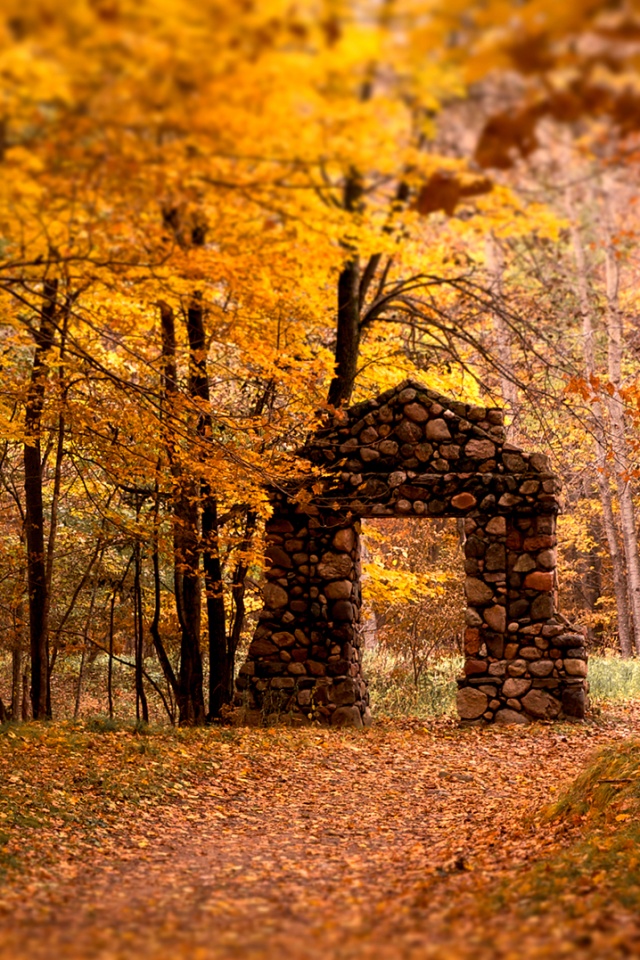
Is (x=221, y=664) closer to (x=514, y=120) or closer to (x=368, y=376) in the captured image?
(x=368, y=376)

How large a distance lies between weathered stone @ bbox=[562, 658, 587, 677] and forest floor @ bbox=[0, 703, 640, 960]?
0.71 meters

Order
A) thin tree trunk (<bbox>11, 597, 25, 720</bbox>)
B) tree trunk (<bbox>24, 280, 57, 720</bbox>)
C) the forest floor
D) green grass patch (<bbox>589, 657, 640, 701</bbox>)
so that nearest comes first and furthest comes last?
the forest floor → tree trunk (<bbox>24, 280, 57, 720</bbox>) → thin tree trunk (<bbox>11, 597, 25, 720</bbox>) → green grass patch (<bbox>589, 657, 640, 701</bbox>)

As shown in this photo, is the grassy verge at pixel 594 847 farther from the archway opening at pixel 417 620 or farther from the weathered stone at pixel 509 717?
the archway opening at pixel 417 620

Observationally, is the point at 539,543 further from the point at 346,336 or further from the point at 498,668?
the point at 346,336

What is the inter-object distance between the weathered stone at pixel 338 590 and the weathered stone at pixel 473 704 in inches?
69.7

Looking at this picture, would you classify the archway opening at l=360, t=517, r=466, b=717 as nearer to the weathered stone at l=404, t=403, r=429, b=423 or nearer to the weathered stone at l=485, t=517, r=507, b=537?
the weathered stone at l=485, t=517, r=507, b=537

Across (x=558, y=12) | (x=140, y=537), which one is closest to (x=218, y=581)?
(x=140, y=537)

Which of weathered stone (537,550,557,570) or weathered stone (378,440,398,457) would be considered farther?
weathered stone (378,440,398,457)

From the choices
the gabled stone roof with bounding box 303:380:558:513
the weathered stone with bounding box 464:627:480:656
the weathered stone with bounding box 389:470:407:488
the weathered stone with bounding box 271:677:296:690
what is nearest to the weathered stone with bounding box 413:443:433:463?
the gabled stone roof with bounding box 303:380:558:513

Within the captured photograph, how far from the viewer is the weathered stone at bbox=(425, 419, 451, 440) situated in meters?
11.0

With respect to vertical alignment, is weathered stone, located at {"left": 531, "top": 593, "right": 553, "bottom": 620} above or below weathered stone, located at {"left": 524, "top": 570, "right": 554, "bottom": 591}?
below

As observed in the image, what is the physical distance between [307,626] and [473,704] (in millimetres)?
2111

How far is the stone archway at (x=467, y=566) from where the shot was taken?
1086 centimetres

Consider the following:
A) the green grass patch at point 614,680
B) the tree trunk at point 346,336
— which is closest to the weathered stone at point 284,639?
the tree trunk at point 346,336
